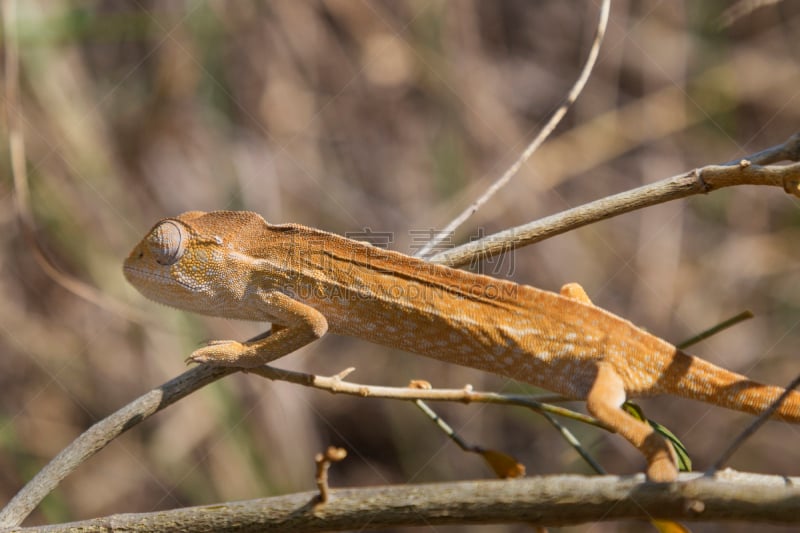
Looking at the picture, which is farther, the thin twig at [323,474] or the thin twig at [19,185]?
the thin twig at [19,185]

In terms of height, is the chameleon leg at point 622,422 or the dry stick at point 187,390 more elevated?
the dry stick at point 187,390

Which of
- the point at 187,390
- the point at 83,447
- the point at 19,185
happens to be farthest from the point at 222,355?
the point at 19,185

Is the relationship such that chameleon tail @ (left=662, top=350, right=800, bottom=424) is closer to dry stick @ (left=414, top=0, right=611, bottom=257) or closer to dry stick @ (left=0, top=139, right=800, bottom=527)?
dry stick @ (left=0, top=139, right=800, bottom=527)

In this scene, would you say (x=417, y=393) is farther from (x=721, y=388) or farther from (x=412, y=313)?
(x=721, y=388)

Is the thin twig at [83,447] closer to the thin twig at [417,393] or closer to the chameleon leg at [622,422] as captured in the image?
the thin twig at [417,393]

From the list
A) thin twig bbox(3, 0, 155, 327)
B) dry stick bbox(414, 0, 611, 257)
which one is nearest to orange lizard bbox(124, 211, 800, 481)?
dry stick bbox(414, 0, 611, 257)

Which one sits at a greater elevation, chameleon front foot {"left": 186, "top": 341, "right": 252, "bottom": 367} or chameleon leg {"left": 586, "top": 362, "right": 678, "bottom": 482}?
chameleon front foot {"left": 186, "top": 341, "right": 252, "bottom": 367}

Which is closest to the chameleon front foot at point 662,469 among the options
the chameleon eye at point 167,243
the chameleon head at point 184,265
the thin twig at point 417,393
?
the thin twig at point 417,393
